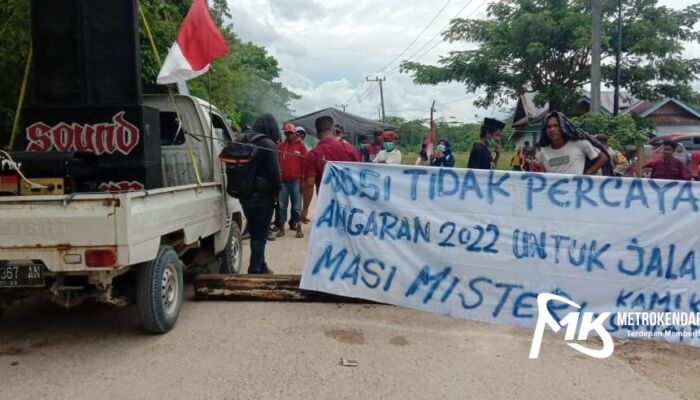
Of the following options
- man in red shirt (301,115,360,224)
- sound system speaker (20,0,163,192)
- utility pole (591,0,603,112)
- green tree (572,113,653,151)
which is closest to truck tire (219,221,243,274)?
sound system speaker (20,0,163,192)

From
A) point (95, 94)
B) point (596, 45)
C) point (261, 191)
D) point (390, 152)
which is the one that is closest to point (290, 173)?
point (390, 152)

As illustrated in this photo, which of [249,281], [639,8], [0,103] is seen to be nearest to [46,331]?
[249,281]

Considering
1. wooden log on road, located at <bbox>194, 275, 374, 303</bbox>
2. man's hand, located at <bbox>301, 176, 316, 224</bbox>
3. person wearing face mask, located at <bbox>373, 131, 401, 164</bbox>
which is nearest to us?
wooden log on road, located at <bbox>194, 275, 374, 303</bbox>

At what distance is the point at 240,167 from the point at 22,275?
2311 millimetres

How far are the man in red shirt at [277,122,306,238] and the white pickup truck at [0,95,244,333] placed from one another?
3303 millimetres

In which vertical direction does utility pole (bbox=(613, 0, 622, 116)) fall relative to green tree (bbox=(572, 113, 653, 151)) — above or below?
above

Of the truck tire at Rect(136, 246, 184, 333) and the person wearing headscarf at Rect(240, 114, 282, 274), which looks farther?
the person wearing headscarf at Rect(240, 114, 282, 274)

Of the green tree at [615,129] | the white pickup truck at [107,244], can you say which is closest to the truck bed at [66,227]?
the white pickup truck at [107,244]

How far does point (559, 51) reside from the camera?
1991cm

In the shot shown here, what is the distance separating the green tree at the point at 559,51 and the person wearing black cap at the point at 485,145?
41.9ft

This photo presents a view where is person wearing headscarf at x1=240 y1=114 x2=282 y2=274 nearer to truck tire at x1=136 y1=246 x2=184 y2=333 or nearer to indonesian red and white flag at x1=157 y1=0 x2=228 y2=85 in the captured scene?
indonesian red and white flag at x1=157 y1=0 x2=228 y2=85

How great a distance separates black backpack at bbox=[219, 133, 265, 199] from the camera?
5629 mm

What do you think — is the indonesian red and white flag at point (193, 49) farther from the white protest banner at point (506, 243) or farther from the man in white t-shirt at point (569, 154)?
the man in white t-shirt at point (569, 154)

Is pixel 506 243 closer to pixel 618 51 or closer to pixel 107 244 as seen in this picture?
pixel 107 244
